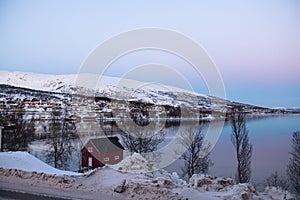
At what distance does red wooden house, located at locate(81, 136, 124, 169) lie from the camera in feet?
83.5

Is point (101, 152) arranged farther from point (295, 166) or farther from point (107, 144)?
point (295, 166)

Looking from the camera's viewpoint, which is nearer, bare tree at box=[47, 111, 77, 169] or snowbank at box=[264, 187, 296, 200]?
snowbank at box=[264, 187, 296, 200]

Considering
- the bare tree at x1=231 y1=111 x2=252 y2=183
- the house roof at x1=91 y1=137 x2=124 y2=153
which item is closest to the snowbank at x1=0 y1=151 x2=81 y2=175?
the house roof at x1=91 y1=137 x2=124 y2=153

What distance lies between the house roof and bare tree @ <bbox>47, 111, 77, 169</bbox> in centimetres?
584

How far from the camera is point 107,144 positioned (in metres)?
27.7

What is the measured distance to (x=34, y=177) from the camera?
25.0 feet

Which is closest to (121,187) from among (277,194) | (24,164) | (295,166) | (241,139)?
(277,194)

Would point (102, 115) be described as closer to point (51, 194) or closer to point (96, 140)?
point (96, 140)

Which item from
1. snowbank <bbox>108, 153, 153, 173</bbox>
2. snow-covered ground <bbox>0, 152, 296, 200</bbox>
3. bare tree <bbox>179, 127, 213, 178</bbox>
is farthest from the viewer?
bare tree <bbox>179, 127, 213, 178</bbox>

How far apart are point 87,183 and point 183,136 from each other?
830 inches

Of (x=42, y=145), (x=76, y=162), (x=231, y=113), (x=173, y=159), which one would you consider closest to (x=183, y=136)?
(x=173, y=159)

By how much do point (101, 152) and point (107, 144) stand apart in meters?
1.51

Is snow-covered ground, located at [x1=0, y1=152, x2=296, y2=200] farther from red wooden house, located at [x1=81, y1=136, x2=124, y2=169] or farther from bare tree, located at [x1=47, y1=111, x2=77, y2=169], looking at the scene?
bare tree, located at [x1=47, y1=111, x2=77, y2=169]

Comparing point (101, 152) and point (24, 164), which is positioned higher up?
point (24, 164)
